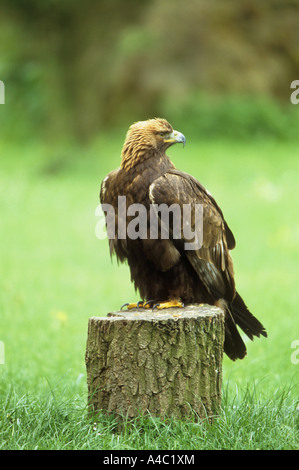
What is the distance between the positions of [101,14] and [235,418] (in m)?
13.8

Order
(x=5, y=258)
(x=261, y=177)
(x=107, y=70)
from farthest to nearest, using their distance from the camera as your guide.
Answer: (x=107, y=70), (x=261, y=177), (x=5, y=258)

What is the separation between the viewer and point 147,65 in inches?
806

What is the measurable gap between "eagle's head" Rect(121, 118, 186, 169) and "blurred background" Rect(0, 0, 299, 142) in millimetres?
11665

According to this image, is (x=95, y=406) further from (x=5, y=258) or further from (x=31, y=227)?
(x=31, y=227)

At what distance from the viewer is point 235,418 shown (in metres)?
3.69

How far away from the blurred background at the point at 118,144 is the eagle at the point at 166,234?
0.94m

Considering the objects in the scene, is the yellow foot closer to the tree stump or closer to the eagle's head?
the tree stump

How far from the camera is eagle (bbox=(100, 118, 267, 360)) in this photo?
13.4 feet

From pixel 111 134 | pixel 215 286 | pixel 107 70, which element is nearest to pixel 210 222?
pixel 215 286

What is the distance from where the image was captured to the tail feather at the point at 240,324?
14.5ft

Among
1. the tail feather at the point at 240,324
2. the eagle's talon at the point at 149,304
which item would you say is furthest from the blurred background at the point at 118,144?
the eagle's talon at the point at 149,304

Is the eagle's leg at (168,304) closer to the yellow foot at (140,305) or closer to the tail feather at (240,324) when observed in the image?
the yellow foot at (140,305)

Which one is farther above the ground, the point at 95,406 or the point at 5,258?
the point at 5,258

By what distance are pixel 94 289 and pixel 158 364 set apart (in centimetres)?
487
